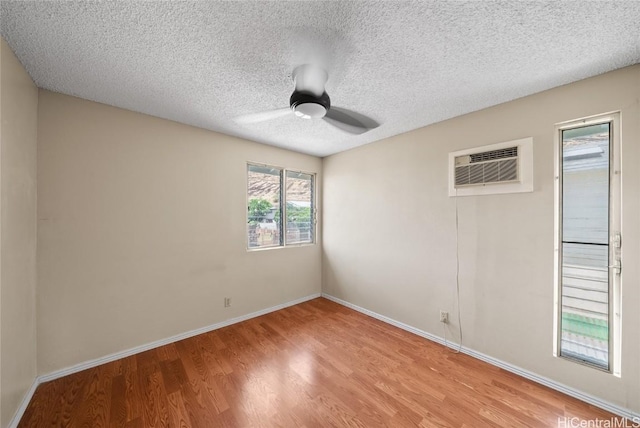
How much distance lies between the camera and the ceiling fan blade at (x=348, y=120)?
184 centimetres

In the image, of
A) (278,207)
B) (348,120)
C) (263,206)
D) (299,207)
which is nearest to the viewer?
(348,120)

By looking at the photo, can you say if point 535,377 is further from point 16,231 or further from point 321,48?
point 16,231

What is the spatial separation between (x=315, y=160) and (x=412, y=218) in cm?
187

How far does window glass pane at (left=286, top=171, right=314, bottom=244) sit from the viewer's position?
3.62 meters

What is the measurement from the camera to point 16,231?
1.51 metres

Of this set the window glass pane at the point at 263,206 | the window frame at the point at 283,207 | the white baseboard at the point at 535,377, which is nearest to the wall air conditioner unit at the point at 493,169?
the white baseboard at the point at 535,377

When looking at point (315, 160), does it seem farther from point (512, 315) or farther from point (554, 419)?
point (554, 419)

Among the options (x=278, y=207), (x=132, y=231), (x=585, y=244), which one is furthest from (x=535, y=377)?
(x=132, y=231)

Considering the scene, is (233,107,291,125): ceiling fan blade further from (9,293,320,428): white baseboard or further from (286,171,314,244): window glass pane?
(9,293,320,428): white baseboard

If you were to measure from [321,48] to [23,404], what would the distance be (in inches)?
121

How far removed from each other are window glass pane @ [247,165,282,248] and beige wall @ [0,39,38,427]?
6.06 ft

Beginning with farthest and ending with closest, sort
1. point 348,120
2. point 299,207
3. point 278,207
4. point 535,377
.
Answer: point 299,207 → point 278,207 → point 348,120 → point 535,377

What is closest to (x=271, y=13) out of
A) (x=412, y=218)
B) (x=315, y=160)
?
(x=412, y=218)

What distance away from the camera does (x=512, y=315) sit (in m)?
2.03
